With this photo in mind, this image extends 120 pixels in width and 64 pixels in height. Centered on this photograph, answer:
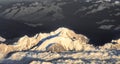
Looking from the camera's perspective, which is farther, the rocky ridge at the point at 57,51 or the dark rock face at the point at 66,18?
the dark rock face at the point at 66,18

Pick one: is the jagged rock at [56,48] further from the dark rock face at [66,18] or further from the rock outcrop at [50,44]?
the dark rock face at [66,18]

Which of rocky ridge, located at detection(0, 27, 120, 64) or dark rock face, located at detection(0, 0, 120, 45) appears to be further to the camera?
dark rock face, located at detection(0, 0, 120, 45)

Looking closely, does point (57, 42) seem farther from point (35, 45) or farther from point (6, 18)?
point (6, 18)

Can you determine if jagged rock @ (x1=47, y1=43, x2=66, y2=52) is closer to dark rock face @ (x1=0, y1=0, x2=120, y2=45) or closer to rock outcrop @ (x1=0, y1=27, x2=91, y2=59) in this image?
rock outcrop @ (x1=0, y1=27, x2=91, y2=59)

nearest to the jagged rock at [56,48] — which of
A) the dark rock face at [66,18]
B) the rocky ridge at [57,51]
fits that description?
the rocky ridge at [57,51]

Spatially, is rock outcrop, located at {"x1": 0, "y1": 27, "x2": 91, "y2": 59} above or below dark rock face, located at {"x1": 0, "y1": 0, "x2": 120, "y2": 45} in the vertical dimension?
above

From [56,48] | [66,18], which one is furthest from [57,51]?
[66,18]

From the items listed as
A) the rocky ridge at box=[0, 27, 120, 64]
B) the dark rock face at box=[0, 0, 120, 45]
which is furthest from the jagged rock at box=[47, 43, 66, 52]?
the dark rock face at box=[0, 0, 120, 45]

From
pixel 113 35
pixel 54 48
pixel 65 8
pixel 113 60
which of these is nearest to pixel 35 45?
pixel 54 48
